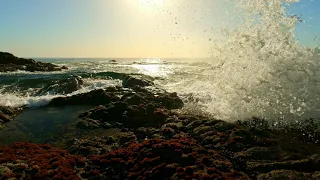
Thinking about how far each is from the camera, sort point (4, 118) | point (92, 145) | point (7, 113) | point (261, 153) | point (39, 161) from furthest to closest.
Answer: point (7, 113) < point (4, 118) < point (92, 145) < point (261, 153) < point (39, 161)

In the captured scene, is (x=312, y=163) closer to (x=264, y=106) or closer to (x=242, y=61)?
(x=264, y=106)

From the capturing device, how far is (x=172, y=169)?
12289mm

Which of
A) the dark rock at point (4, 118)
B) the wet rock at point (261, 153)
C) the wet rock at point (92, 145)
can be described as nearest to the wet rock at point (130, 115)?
the wet rock at point (92, 145)

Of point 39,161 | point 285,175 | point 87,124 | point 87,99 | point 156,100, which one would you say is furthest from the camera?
point 87,99

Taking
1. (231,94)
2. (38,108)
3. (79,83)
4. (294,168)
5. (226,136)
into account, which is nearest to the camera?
(294,168)

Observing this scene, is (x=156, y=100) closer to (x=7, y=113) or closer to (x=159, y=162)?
(x=7, y=113)

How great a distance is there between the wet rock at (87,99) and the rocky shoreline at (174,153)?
33.6 feet

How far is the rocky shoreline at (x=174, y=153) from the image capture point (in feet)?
39.5

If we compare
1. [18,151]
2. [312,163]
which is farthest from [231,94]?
[18,151]

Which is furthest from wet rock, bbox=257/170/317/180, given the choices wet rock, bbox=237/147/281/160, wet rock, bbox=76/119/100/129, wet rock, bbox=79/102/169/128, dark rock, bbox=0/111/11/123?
dark rock, bbox=0/111/11/123

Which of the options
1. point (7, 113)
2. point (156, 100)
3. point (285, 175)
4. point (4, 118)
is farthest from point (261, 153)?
point (7, 113)

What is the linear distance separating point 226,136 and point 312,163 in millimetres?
5293

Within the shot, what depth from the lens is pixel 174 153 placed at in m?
13.7

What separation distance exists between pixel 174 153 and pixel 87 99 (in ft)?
68.5
